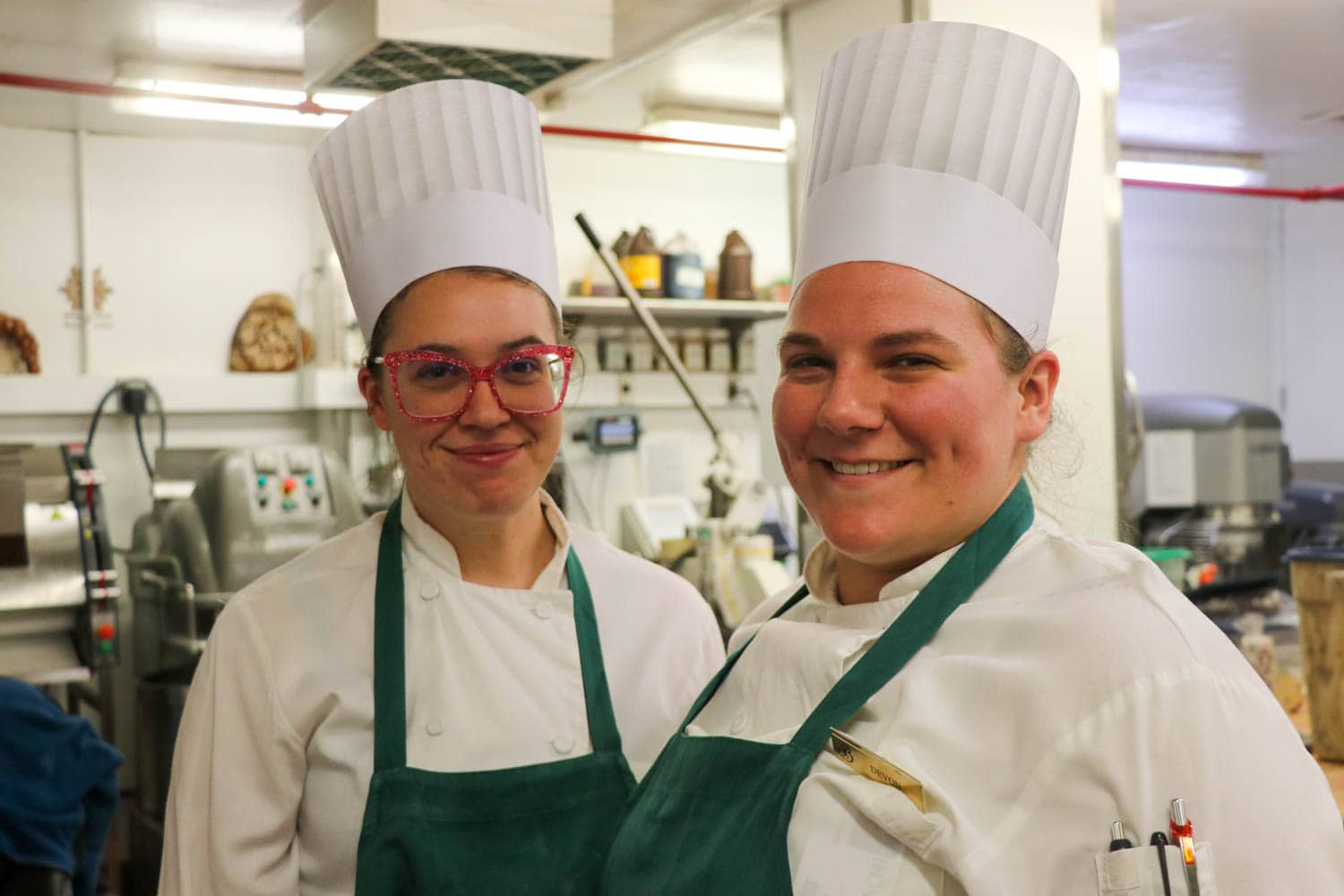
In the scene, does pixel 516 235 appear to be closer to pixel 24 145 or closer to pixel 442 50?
pixel 442 50

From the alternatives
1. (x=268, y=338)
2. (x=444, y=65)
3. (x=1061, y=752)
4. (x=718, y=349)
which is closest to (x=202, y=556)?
(x=268, y=338)

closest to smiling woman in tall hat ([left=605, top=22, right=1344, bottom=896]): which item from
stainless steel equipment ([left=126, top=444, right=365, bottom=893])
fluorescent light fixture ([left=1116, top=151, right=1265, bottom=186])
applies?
stainless steel equipment ([left=126, top=444, right=365, bottom=893])

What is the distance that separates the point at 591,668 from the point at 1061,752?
74 cm

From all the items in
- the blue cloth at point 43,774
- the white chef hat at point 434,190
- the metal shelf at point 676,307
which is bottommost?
the blue cloth at point 43,774

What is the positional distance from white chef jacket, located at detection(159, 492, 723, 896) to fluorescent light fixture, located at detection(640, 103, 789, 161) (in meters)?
3.89

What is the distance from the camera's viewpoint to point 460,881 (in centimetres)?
146

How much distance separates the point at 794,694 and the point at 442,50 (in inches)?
99.1

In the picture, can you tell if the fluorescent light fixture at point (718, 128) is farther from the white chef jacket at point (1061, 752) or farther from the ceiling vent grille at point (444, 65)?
the white chef jacket at point (1061, 752)

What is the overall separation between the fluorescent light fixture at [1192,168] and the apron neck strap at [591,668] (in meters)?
5.72

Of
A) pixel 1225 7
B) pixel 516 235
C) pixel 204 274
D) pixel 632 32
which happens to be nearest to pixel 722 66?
pixel 632 32

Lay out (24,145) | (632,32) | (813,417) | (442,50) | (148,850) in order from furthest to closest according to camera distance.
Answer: (24,145) < (148,850) < (632,32) < (442,50) < (813,417)

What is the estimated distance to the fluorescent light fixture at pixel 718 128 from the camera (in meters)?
5.41

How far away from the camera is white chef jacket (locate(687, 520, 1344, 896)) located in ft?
3.11

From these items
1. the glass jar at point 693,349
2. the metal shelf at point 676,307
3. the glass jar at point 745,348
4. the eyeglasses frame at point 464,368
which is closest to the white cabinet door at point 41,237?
the metal shelf at point 676,307
